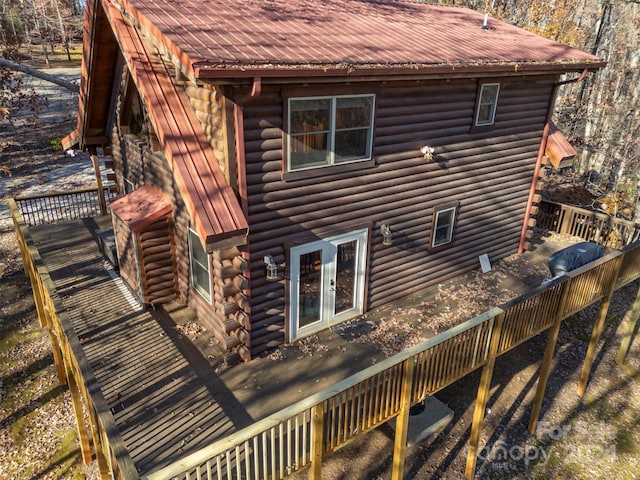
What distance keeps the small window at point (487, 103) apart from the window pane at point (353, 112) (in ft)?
A: 11.0

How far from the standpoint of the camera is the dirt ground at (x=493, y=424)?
27.1 ft

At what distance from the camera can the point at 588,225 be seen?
47.0ft

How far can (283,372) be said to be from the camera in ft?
26.7

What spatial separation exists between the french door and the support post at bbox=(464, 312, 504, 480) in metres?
2.95

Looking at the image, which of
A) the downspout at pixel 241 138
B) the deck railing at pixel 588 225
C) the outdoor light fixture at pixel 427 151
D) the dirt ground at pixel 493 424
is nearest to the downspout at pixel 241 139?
the downspout at pixel 241 138

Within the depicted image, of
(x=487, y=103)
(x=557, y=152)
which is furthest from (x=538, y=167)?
(x=487, y=103)

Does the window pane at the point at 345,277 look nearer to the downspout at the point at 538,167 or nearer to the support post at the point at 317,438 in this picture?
the support post at the point at 317,438

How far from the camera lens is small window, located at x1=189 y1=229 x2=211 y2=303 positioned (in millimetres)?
8880

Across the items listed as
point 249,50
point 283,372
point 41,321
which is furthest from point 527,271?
point 41,321

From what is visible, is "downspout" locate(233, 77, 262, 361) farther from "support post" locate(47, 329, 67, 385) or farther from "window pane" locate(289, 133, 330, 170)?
"support post" locate(47, 329, 67, 385)

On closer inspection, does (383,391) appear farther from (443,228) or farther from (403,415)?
(443,228)

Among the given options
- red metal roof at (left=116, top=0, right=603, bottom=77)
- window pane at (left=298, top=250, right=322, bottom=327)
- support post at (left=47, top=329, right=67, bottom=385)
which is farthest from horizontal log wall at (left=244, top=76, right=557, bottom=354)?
support post at (left=47, top=329, right=67, bottom=385)

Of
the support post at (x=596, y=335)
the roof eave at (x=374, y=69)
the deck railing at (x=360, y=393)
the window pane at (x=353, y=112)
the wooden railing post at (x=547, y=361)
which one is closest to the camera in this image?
the deck railing at (x=360, y=393)

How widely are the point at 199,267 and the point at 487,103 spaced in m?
7.50
